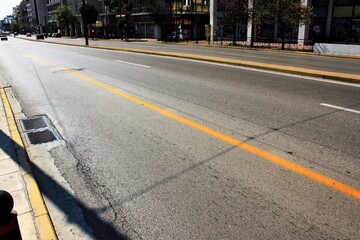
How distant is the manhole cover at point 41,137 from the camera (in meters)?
6.10

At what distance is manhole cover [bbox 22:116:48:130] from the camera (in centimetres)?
695

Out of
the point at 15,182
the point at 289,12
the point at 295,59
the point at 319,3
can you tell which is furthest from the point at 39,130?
the point at 319,3

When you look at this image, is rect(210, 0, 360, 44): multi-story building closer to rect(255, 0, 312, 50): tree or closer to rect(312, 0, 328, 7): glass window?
rect(312, 0, 328, 7): glass window

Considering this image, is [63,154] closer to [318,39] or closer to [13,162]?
[13,162]

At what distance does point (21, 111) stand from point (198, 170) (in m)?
5.60

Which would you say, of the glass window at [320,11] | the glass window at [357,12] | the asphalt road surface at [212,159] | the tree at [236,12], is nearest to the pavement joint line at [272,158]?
the asphalt road surface at [212,159]

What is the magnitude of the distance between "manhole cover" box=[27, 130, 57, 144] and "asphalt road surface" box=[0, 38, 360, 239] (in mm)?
266

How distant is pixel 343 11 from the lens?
32.3 m

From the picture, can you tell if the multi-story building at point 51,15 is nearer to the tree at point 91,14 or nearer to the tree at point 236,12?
the tree at point 91,14

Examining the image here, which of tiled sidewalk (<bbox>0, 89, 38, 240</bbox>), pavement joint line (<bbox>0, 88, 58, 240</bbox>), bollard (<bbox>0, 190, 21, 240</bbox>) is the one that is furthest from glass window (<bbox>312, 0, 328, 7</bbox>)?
bollard (<bbox>0, 190, 21, 240</bbox>)

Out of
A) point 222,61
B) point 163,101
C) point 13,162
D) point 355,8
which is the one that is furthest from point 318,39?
Answer: point 13,162

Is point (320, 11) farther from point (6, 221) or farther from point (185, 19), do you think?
point (6, 221)

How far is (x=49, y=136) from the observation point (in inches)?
249

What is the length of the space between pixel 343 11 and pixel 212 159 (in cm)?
3320
